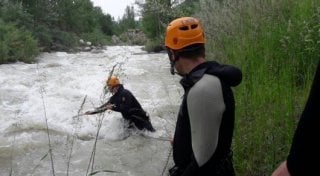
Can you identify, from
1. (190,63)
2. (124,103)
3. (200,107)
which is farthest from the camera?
(124,103)

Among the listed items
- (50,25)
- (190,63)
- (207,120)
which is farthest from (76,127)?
(50,25)

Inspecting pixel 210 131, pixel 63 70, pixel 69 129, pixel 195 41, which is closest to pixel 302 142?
pixel 210 131

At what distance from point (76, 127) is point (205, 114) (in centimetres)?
512

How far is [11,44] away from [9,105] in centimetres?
883

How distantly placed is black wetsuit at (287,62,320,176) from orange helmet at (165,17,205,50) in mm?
1190

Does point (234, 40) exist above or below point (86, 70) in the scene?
above

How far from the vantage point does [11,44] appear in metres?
17.9

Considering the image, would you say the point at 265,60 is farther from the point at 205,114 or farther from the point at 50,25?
the point at 50,25

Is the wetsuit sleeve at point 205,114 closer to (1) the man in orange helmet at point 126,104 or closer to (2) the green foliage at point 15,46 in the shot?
(1) the man in orange helmet at point 126,104

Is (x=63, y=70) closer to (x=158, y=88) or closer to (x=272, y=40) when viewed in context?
(x=158, y=88)

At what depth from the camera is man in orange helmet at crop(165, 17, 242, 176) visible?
194 centimetres

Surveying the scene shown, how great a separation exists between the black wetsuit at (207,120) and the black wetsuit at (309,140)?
3.04 ft

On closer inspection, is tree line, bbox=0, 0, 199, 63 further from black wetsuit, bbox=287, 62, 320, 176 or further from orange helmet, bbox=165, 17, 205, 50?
black wetsuit, bbox=287, 62, 320, 176

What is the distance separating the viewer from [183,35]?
2.14 m
